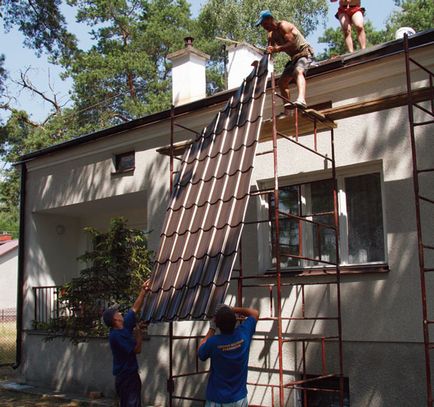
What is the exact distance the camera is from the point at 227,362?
505cm

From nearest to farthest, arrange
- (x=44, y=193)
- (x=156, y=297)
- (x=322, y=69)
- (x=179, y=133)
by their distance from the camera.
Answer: (x=156, y=297), (x=322, y=69), (x=179, y=133), (x=44, y=193)

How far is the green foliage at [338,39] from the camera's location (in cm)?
3088

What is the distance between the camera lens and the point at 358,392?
24.4 ft

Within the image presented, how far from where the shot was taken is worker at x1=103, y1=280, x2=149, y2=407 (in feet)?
21.2

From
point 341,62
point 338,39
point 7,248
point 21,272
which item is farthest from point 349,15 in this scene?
point 7,248

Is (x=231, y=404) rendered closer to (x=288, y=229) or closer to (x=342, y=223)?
(x=342, y=223)

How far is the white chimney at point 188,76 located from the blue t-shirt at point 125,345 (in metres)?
5.91

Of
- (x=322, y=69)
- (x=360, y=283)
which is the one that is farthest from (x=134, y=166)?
(x=360, y=283)

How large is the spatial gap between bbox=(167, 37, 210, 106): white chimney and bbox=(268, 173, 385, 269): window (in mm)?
3525

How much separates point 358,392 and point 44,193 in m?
8.13

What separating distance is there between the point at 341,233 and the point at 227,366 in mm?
3624

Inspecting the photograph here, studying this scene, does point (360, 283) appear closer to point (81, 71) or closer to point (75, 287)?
point (75, 287)

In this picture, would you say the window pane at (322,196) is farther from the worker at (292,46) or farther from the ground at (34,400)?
the ground at (34,400)

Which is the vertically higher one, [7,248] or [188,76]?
[188,76]
